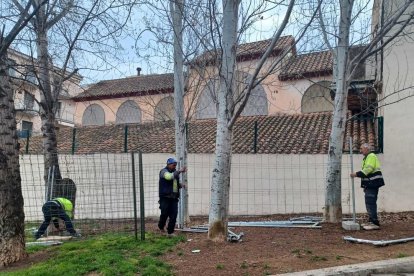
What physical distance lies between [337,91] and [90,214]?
279 inches

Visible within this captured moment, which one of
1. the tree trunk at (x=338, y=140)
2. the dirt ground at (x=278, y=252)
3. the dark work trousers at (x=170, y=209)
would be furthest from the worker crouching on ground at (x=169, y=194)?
the tree trunk at (x=338, y=140)

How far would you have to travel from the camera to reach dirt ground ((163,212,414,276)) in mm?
5406

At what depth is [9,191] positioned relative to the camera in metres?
6.32

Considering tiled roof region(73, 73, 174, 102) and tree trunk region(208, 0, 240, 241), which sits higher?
tiled roof region(73, 73, 174, 102)

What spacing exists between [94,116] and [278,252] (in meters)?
25.4

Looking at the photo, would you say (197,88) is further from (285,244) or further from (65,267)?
(65,267)

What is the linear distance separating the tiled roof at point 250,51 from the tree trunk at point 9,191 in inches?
145

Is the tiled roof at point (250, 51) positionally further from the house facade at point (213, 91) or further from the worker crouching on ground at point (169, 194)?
the worker crouching on ground at point (169, 194)

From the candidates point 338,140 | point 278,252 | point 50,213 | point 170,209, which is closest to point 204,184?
point 170,209

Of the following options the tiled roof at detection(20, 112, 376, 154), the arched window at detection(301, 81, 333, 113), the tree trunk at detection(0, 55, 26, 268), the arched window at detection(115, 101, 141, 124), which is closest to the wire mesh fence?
the tiled roof at detection(20, 112, 376, 154)

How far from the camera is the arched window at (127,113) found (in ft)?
92.8

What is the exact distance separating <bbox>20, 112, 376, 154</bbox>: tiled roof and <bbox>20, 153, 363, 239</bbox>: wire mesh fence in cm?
56

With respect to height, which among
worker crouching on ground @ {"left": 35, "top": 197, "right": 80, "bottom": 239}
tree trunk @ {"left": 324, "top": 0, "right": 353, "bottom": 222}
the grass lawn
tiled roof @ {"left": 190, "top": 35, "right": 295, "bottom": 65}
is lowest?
the grass lawn

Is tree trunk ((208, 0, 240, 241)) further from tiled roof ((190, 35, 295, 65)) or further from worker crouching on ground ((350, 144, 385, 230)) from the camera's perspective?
worker crouching on ground ((350, 144, 385, 230))
